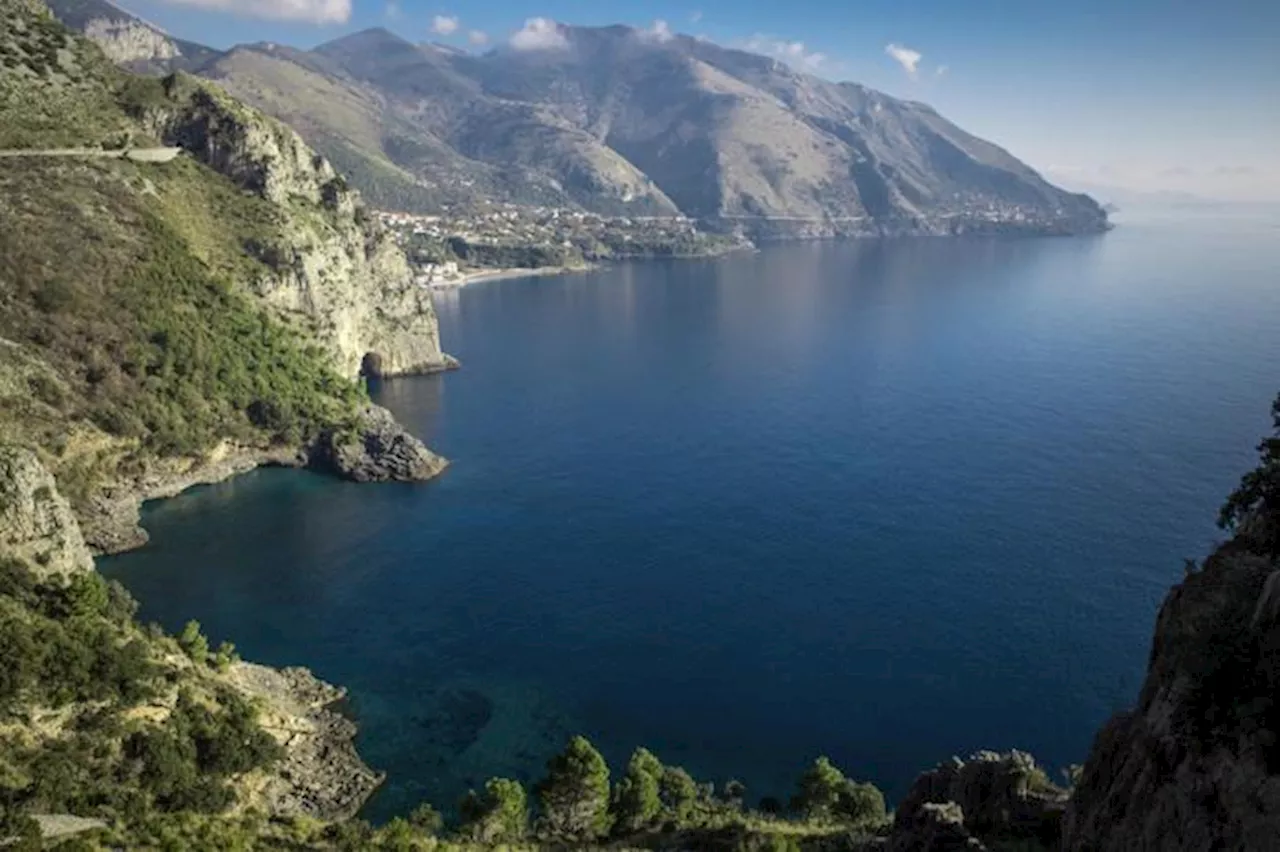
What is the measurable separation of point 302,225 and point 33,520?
85.2 m

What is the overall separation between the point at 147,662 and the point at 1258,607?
57.6 metres

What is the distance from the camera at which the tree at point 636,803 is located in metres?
50.7

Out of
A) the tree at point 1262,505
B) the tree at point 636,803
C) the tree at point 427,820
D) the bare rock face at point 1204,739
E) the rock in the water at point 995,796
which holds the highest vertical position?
the tree at point 1262,505

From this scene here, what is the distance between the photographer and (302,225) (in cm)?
13588

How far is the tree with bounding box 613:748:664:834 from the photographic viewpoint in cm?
5069

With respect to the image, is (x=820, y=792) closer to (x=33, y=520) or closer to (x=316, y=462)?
(x=33, y=520)

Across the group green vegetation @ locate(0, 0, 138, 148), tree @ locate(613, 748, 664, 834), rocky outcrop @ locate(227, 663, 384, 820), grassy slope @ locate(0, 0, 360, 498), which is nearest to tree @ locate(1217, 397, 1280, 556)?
tree @ locate(613, 748, 664, 834)

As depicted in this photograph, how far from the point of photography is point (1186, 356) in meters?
171

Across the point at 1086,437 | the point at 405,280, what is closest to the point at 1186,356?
the point at 1086,437

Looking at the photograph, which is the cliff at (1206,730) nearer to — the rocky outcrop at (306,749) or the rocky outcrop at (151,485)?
the rocky outcrop at (306,749)

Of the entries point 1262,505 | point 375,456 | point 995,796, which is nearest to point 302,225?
point 375,456

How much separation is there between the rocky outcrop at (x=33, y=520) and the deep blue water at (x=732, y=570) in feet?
54.9

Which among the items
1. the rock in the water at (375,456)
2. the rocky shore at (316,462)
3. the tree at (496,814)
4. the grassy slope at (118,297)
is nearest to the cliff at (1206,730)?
the tree at (496,814)

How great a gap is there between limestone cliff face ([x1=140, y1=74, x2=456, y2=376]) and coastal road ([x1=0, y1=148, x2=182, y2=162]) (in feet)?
18.8
